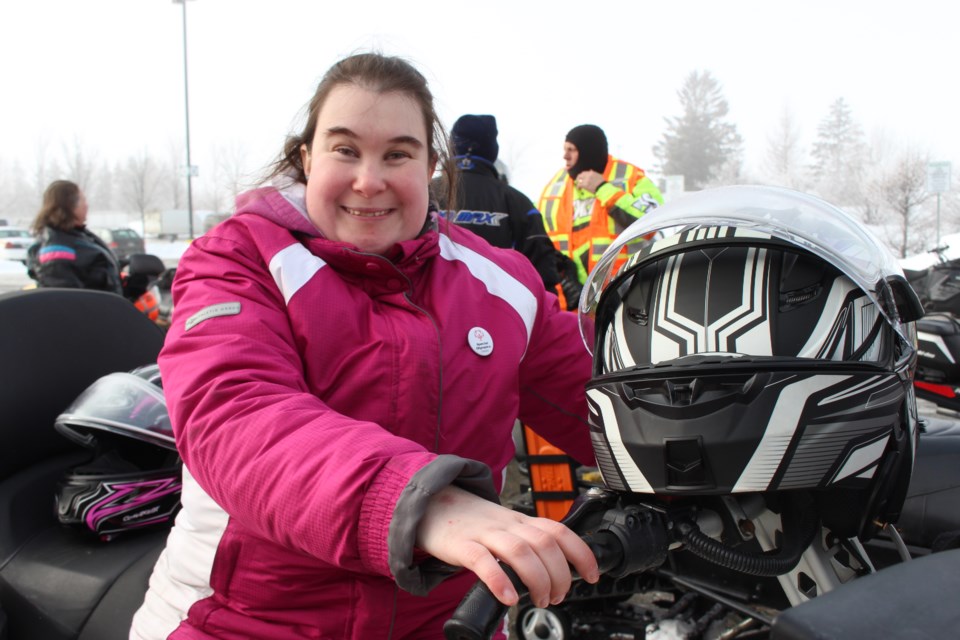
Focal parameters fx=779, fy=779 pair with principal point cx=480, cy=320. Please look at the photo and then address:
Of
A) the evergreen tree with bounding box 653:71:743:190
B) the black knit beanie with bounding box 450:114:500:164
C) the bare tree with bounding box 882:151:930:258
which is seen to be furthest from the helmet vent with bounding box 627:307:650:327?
the evergreen tree with bounding box 653:71:743:190

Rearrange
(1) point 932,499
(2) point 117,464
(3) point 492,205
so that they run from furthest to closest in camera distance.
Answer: (3) point 492,205 → (2) point 117,464 → (1) point 932,499

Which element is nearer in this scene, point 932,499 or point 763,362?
point 763,362

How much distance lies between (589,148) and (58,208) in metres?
3.73

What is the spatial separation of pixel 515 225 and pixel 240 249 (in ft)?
10.4

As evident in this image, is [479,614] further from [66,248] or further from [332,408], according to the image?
[66,248]

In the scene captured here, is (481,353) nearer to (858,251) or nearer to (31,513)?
(858,251)

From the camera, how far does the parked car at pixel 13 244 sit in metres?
26.7

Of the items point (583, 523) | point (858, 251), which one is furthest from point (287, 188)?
point (858, 251)

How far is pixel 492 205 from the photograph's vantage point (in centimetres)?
425

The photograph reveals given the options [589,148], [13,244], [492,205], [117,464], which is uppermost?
[589,148]

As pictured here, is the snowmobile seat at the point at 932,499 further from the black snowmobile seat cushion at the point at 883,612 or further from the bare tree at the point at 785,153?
the bare tree at the point at 785,153

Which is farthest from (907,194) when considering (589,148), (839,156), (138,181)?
(138,181)

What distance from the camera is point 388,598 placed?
1266 mm

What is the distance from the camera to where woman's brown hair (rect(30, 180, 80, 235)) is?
5.50 metres
